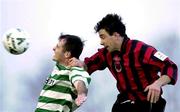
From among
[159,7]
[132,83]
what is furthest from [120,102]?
[159,7]

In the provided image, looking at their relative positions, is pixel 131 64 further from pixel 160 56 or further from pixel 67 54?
pixel 67 54

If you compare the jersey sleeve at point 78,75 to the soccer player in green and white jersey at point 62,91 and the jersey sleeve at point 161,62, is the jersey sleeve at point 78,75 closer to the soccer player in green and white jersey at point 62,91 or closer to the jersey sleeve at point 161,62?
the soccer player in green and white jersey at point 62,91

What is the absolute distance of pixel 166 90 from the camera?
3.21 metres

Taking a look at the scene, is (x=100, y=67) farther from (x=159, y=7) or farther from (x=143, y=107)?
(x=159, y=7)

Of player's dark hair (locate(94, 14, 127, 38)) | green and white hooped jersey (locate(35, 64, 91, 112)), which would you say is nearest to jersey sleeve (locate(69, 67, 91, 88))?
green and white hooped jersey (locate(35, 64, 91, 112))

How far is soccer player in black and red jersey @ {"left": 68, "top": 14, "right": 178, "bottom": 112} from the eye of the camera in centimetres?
256

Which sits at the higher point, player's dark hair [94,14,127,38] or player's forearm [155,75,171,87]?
player's dark hair [94,14,127,38]

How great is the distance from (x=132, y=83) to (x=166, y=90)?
2.03 ft

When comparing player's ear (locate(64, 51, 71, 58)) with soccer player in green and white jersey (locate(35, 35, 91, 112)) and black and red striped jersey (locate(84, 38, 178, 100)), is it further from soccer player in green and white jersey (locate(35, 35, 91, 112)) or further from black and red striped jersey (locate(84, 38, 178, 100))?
black and red striped jersey (locate(84, 38, 178, 100))

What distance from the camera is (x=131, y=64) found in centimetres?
262

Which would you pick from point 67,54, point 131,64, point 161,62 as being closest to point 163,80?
A: point 161,62

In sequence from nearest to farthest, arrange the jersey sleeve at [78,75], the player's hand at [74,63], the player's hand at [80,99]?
the player's hand at [80,99]
the jersey sleeve at [78,75]
the player's hand at [74,63]

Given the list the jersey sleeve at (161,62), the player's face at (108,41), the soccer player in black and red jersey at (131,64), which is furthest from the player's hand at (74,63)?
the jersey sleeve at (161,62)

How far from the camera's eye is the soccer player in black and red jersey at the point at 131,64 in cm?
256
